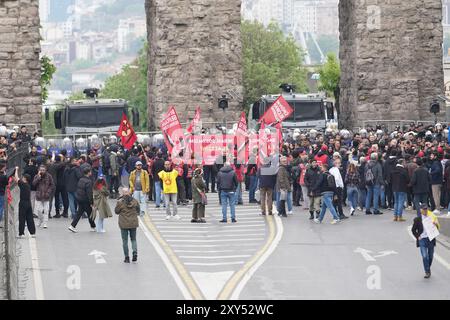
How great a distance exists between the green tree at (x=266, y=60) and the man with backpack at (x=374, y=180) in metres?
68.8

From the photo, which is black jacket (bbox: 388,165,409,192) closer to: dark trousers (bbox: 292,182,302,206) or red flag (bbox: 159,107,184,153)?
dark trousers (bbox: 292,182,302,206)

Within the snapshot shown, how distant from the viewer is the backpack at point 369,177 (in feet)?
136

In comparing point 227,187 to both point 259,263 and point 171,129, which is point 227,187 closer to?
point 171,129

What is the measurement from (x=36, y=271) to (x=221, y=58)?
24920 millimetres

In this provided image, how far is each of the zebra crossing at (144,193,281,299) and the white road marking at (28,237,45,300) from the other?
251cm

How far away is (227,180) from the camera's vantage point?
39.5 meters

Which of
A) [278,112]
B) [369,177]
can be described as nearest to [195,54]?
[278,112]

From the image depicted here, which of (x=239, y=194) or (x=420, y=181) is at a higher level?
(x=420, y=181)

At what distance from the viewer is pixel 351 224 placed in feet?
129

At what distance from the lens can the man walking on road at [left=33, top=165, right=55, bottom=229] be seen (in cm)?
3853

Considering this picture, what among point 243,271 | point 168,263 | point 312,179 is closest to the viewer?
point 243,271

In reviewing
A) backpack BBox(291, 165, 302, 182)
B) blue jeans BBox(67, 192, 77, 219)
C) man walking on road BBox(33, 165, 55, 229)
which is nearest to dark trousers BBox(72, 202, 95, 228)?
man walking on road BBox(33, 165, 55, 229)
